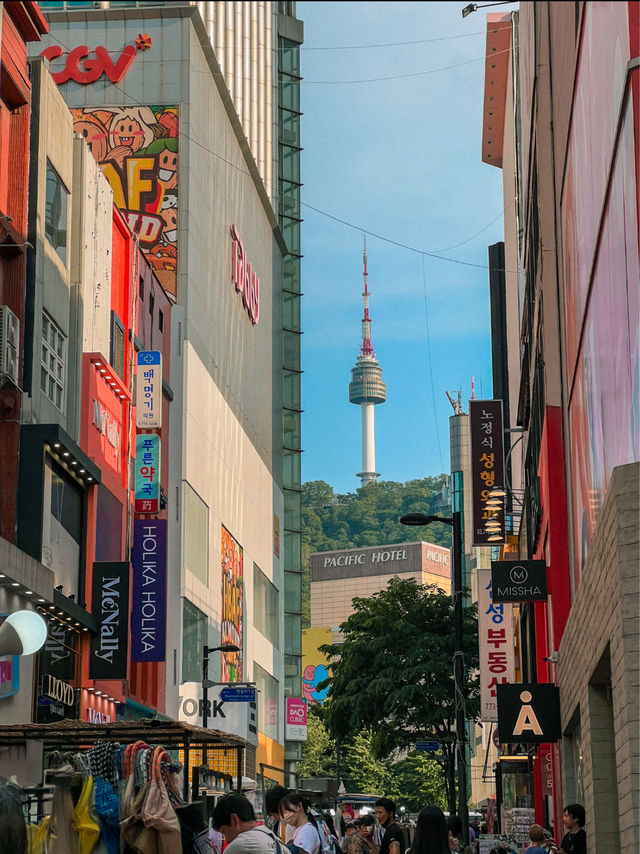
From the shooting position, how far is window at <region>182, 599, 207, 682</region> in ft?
165

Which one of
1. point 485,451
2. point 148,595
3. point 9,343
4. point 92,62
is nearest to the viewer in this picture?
point 9,343

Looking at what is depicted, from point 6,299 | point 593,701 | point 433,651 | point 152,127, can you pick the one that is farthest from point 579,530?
point 152,127

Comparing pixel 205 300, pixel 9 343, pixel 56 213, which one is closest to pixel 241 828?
pixel 9 343

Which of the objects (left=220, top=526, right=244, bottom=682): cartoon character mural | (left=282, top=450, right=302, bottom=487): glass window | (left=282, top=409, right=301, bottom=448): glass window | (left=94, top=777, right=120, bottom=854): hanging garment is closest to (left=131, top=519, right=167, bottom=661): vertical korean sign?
(left=220, top=526, right=244, bottom=682): cartoon character mural

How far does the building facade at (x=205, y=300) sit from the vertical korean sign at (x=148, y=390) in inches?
191

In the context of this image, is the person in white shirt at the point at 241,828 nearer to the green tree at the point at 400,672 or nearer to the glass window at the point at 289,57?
the green tree at the point at 400,672

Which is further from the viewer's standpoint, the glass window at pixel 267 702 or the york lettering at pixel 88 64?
the glass window at pixel 267 702

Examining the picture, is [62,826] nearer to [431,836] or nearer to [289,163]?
[431,836]

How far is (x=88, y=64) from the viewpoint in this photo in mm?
59312

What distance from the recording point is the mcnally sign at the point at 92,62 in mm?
58594

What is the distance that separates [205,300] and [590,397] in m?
43.1

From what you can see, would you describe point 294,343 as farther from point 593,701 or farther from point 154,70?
point 593,701

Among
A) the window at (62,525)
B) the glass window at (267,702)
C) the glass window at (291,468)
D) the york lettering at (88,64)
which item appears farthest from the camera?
the glass window at (291,468)

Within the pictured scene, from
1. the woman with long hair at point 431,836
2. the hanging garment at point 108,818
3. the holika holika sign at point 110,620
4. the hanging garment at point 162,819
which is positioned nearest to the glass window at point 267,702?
the holika holika sign at point 110,620
